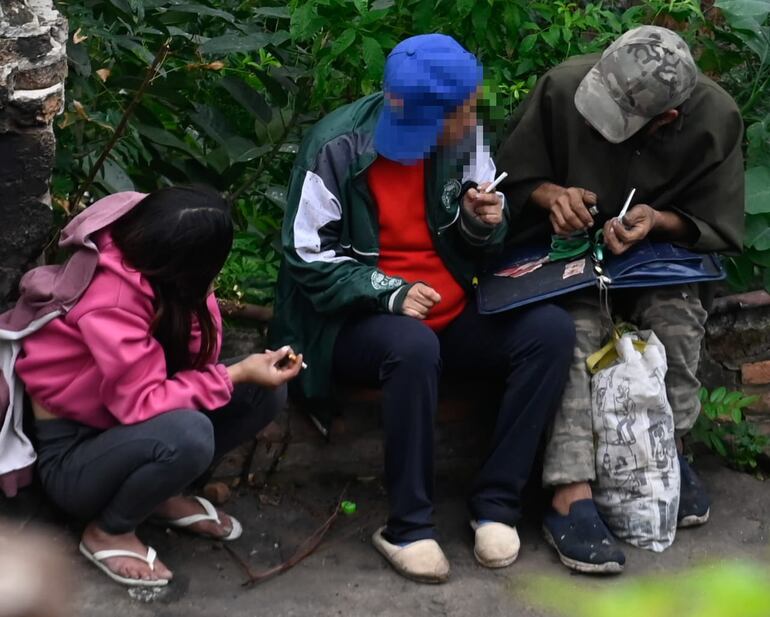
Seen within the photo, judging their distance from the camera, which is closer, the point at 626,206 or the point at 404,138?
the point at 404,138

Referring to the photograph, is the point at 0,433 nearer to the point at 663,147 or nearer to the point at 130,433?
the point at 130,433

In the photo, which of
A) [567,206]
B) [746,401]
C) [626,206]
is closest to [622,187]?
[626,206]

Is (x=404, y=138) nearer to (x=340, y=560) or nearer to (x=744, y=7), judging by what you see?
(x=340, y=560)

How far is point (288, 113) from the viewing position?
142 inches

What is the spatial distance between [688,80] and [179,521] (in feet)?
5.73

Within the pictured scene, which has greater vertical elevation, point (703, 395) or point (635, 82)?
point (635, 82)

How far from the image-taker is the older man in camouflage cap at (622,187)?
3.11 m

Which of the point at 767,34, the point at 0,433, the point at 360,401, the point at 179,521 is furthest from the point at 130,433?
the point at 767,34

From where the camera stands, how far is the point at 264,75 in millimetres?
3514

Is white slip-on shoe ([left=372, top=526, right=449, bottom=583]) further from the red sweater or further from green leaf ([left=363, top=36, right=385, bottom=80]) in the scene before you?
green leaf ([left=363, top=36, right=385, bottom=80])

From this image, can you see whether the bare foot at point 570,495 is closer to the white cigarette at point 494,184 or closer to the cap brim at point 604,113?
the white cigarette at point 494,184

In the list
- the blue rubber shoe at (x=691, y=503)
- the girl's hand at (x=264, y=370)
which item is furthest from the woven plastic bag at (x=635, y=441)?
the girl's hand at (x=264, y=370)

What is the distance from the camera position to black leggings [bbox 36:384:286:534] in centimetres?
262

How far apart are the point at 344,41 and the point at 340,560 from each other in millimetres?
1409
